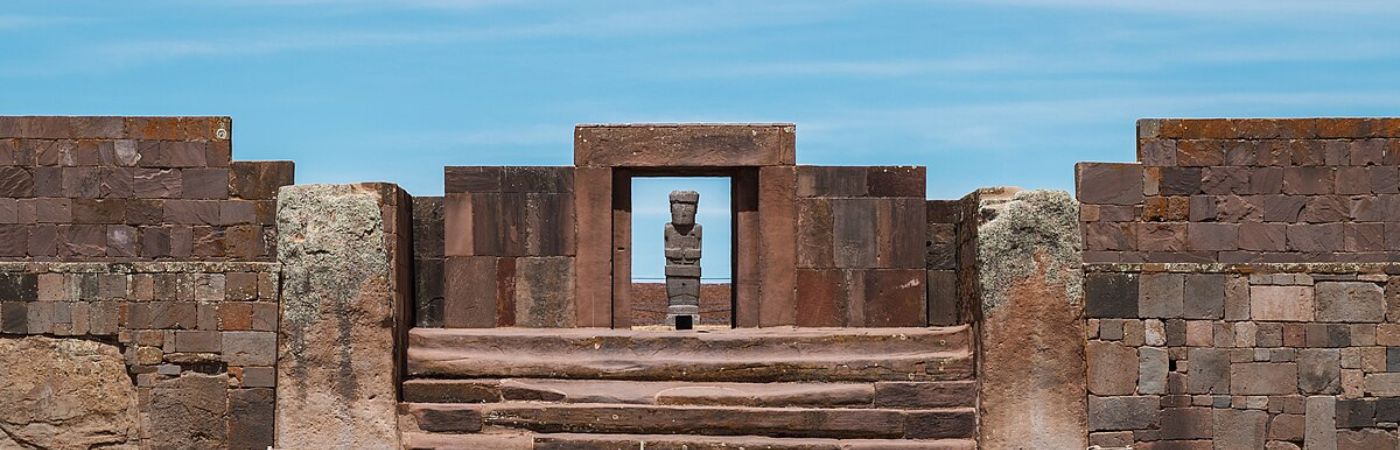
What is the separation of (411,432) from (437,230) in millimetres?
1863

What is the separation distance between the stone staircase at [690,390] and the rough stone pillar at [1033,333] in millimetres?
327

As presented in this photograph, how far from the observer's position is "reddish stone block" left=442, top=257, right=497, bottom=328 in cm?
1303

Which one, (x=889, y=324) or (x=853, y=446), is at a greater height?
(x=889, y=324)

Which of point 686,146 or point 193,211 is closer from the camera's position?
point 686,146

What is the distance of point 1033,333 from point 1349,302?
91.5 inches

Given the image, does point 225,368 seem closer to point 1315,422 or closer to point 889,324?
point 889,324

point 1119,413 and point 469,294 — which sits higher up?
point 469,294

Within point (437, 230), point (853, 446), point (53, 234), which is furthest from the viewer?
point (53, 234)

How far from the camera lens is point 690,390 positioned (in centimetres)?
1194

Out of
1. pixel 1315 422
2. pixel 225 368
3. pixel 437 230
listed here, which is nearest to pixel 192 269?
pixel 225 368

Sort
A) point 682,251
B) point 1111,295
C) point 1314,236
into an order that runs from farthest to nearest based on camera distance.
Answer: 1. point 682,251
2. point 1314,236
3. point 1111,295

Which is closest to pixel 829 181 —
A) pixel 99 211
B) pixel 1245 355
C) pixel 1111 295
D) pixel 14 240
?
pixel 1111 295

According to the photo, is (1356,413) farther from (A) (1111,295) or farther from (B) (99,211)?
(B) (99,211)

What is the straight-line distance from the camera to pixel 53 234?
51.3 feet
